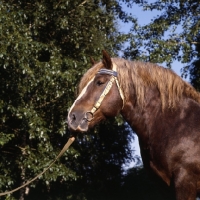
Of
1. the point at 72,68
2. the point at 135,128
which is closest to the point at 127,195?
the point at 72,68

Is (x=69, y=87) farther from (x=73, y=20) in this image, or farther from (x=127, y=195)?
(x=127, y=195)

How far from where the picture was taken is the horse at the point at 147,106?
15.3 ft

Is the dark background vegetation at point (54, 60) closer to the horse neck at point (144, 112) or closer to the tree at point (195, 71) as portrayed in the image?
the tree at point (195, 71)

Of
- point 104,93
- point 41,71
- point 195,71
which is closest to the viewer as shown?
point 104,93

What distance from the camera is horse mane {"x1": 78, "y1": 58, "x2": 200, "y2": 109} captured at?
4.89m

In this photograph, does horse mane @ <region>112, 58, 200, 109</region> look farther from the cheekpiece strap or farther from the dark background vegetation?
the dark background vegetation

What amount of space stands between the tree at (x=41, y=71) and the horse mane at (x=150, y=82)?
6.02 meters

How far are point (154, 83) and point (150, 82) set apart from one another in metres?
0.04

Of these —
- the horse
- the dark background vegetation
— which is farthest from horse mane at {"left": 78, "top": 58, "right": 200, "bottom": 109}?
the dark background vegetation

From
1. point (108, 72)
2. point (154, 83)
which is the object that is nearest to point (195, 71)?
point (154, 83)

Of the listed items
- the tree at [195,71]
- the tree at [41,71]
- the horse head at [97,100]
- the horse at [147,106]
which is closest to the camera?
the horse at [147,106]

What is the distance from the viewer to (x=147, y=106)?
4922 millimetres

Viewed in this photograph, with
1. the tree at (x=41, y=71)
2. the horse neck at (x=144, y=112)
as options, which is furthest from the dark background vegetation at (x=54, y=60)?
the horse neck at (x=144, y=112)

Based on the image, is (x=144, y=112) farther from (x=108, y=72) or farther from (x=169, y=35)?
(x=169, y=35)
